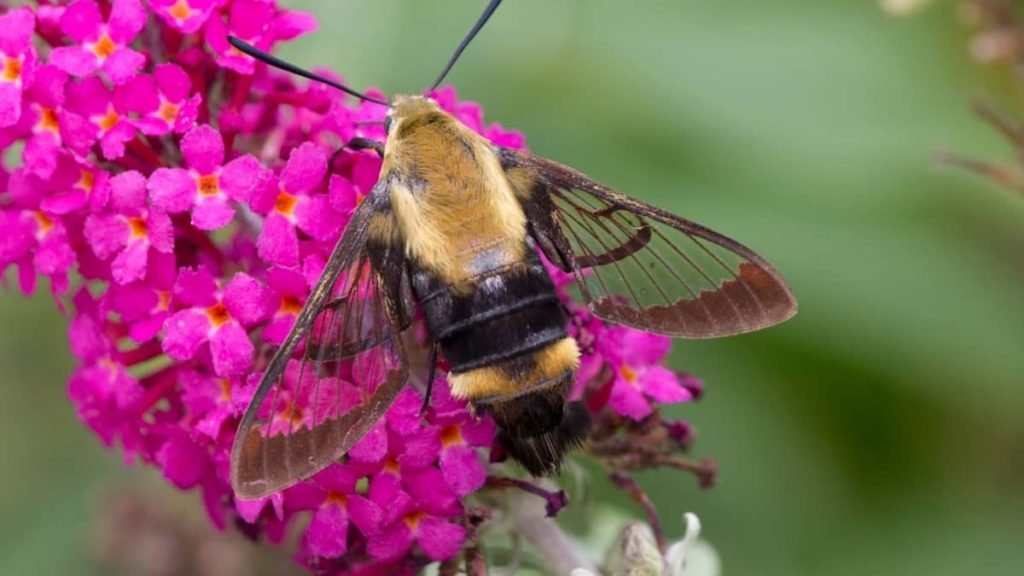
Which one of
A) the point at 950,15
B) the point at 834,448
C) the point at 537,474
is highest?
the point at 950,15

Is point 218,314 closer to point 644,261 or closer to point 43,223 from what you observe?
point 43,223

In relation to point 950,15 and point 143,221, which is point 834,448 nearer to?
point 950,15

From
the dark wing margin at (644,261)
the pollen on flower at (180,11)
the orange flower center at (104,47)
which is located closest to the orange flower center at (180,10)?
the pollen on flower at (180,11)

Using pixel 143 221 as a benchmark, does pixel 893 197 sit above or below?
above

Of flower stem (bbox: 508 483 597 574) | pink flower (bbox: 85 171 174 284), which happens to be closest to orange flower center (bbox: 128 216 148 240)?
pink flower (bbox: 85 171 174 284)

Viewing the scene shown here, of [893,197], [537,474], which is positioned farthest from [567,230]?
[893,197]

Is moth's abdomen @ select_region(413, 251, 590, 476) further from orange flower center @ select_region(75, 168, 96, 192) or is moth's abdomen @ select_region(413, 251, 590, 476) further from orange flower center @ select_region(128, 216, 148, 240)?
orange flower center @ select_region(75, 168, 96, 192)

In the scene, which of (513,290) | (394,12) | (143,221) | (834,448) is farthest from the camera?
(394,12)
